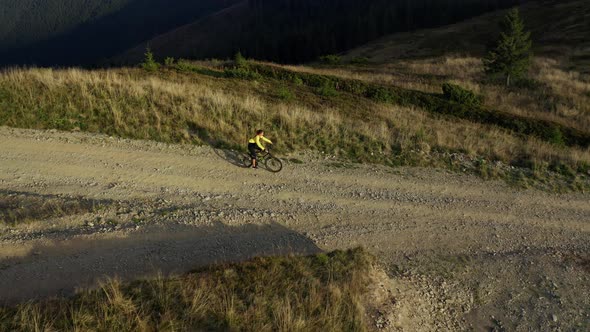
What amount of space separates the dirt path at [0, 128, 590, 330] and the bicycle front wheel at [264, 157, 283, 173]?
0.36 m

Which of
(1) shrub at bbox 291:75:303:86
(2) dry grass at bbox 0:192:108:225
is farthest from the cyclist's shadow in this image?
(1) shrub at bbox 291:75:303:86

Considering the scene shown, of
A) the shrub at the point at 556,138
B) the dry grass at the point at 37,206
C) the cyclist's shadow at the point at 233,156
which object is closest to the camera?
the dry grass at the point at 37,206

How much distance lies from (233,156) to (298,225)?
5.66 m

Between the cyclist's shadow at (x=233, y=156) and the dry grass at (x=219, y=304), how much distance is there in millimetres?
7253

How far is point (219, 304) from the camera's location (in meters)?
7.39

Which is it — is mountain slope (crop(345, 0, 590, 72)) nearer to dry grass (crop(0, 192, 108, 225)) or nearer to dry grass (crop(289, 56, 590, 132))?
dry grass (crop(289, 56, 590, 132))

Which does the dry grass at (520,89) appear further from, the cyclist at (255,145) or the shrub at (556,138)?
the cyclist at (255,145)

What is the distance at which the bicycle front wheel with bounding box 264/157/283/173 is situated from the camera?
15689 millimetres

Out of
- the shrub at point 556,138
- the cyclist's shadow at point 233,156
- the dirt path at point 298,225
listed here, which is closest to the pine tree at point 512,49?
the shrub at point 556,138

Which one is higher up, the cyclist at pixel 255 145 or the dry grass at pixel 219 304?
the cyclist at pixel 255 145

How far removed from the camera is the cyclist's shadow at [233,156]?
16.0 metres

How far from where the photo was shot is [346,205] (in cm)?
1374

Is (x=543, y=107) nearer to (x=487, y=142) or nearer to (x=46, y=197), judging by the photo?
(x=487, y=142)

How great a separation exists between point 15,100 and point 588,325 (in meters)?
22.9
